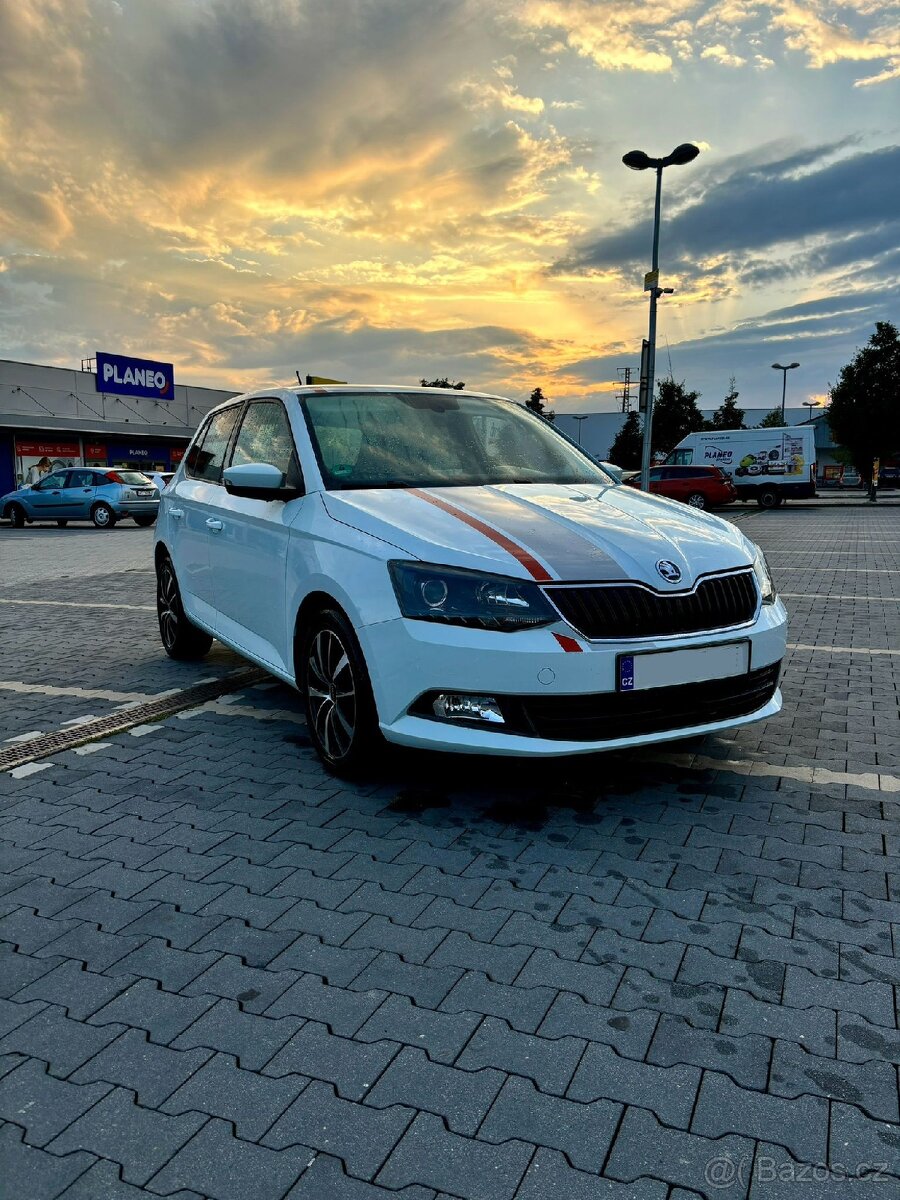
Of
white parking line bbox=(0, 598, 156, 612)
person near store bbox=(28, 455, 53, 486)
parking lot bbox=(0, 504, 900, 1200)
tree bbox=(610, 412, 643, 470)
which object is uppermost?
tree bbox=(610, 412, 643, 470)

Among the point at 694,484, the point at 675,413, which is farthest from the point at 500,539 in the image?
the point at 675,413

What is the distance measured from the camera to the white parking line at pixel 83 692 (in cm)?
557

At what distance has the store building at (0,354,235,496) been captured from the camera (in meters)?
34.7

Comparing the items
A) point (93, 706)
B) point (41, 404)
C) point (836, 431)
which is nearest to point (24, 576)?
point (93, 706)

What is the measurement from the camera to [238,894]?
2977 millimetres

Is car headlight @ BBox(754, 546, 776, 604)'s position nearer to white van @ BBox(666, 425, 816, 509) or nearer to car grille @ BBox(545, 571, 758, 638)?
car grille @ BBox(545, 571, 758, 638)

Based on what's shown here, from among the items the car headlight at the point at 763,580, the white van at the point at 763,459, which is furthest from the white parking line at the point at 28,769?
the white van at the point at 763,459

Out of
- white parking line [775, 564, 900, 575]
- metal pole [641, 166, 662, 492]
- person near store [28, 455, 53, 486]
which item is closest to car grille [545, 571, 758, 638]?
white parking line [775, 564, 900, 575]

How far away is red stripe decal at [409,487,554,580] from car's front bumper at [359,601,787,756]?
0.72ft

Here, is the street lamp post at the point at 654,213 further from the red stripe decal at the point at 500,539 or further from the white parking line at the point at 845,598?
the red stripe decal at the point at 500,539

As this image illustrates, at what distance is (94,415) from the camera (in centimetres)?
3778

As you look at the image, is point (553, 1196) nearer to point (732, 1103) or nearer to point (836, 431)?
point (732, 1103)

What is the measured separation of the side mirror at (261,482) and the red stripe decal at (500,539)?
2.28 ft

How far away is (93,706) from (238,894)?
2.81 m
